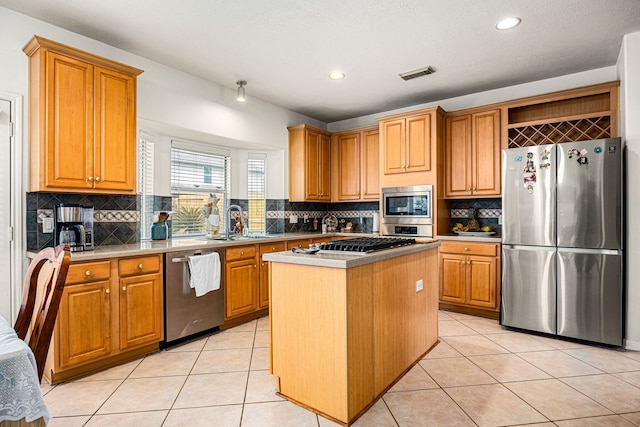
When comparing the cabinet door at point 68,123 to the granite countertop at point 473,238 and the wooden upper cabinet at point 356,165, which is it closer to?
the wooden upper cabinet at point 356,165

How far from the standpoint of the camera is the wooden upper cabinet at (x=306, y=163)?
4922 millimetres

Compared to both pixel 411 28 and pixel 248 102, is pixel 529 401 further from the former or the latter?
pixel 248 102

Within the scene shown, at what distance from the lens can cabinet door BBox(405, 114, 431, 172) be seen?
423cm

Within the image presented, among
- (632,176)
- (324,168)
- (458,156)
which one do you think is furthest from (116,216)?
(632,176)

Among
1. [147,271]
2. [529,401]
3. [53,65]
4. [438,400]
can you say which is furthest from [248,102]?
[529,401]

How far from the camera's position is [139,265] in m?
2.77

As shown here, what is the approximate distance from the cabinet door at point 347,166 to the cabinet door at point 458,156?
4.26 feet

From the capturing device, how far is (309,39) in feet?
9.84

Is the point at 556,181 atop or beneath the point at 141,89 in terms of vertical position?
beneath

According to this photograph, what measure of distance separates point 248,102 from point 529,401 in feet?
13.3

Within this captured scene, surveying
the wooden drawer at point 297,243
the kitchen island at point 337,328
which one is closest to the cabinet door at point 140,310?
the kitchen island at point 337,328

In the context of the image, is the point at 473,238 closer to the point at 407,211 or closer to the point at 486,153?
the point at 407,211

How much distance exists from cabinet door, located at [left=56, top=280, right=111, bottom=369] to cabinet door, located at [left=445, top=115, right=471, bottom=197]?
3.75 metres

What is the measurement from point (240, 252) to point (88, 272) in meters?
1.39
